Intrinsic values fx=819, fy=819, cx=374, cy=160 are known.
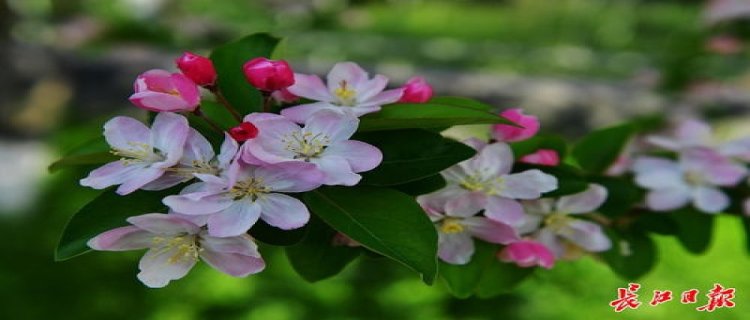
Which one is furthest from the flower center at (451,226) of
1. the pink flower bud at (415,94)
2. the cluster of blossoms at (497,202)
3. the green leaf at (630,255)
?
the green leaf at (630,255)

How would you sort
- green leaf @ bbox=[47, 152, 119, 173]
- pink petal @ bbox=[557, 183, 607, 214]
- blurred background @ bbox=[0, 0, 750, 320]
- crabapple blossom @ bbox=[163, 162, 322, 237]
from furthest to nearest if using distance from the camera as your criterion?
blurred background @ bbox=[0, 0, 750, 320]
pink petal @ bbox=[557, 183, 607, 214]
green leaf @ bbox=[47, 152, 119, 173]
crabapple blossom @ bbox=[163, 162, 322, 237]

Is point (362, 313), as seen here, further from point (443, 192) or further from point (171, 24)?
point (171, 24)

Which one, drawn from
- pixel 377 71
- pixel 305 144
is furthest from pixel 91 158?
pixel 377 71

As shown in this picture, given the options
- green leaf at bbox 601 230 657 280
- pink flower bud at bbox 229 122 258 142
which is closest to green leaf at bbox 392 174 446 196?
pink flower bud at bbox 229 122 258 142

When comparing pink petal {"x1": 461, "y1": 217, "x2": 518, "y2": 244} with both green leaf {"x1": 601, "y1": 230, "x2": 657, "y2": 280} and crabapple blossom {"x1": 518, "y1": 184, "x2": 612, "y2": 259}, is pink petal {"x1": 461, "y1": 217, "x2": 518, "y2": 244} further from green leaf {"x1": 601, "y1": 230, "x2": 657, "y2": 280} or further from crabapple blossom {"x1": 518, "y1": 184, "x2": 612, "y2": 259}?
green leaf {"x1": 601, "y1": 230, "x2": 657, "y2": 280}

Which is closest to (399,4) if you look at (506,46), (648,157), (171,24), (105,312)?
(506,46)

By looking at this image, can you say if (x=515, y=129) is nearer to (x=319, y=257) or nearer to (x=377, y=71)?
(x=319, y=257)

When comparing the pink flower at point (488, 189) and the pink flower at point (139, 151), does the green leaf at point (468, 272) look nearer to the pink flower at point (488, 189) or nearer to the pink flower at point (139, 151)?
the pink flower at point (488, 189)
